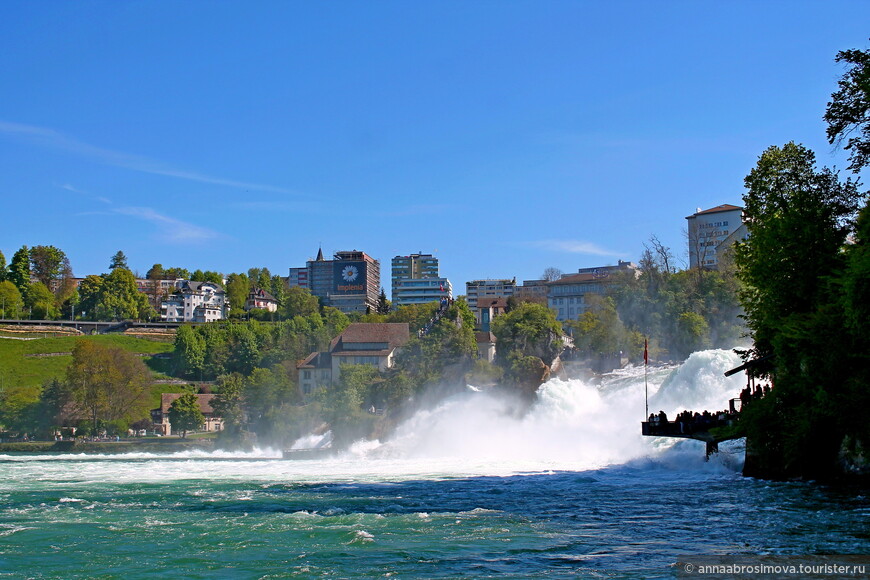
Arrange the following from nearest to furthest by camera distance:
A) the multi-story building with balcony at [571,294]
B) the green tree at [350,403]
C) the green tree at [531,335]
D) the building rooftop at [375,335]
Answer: the green tree at [350,403] < the green tree at [531,335] < the building rooftop at [375,335] < the multi-story building with balcony at [571,294]

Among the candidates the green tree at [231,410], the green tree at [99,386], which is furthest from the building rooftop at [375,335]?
the green tree at [99,386]

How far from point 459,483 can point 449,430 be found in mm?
32191

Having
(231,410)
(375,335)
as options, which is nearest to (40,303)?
(375,335)

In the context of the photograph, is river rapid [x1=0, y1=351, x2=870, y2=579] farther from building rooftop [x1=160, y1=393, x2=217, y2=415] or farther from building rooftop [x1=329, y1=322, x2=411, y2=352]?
building rooftop [x1=160, y1=393, x2=217, y2=415]

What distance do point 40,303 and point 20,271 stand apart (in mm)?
13970

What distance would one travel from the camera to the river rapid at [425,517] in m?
23.2

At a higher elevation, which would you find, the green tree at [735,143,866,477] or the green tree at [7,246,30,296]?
the green tree at [7,246,30,296]

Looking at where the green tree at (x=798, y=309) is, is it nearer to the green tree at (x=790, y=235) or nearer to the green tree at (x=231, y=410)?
the green tree at (x=790, y=235)

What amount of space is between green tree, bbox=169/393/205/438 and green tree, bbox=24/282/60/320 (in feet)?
277

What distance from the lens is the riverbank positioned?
94812 mm

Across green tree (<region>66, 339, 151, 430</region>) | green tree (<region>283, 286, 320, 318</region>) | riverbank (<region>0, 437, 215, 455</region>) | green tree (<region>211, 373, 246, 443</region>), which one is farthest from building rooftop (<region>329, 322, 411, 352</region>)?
green tree (<region>283, 286, 320, 318</region>)

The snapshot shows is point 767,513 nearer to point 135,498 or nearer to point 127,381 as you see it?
point 135,498

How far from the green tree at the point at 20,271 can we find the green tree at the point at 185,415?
304 ft

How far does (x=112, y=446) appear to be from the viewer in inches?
3816
